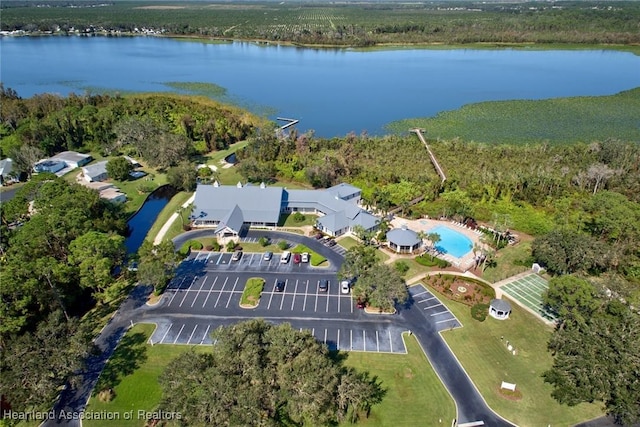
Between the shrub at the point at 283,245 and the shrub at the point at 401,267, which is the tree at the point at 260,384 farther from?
the shrub at the point at 283,245

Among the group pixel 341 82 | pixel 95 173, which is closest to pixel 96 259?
pixel 95 173

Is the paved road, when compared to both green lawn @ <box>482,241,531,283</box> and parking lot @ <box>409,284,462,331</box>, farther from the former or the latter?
green lawn @ <box>482,241,531,283</box>

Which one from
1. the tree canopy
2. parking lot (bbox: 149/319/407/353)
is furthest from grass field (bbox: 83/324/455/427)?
the tree canopy

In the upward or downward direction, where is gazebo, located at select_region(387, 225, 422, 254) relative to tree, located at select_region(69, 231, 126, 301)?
downward

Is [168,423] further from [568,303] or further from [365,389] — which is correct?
[568,303]

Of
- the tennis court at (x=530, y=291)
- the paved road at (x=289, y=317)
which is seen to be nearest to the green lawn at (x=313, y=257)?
the paved road at (x=289, y=317)

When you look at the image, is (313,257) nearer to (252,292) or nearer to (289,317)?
(252,292)
